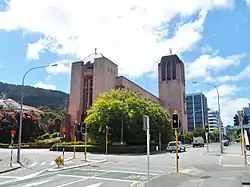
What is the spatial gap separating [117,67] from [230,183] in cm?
6928

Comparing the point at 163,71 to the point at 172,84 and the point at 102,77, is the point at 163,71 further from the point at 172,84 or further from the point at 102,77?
the point at 102,77

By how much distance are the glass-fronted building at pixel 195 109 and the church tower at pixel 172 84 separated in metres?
43.9

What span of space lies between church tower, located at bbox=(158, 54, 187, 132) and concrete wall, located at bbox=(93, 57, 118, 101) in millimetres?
39051

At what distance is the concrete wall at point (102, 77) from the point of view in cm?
7394

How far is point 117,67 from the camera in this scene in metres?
81.6

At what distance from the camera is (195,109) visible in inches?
6147

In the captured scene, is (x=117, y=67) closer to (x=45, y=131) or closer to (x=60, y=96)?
(x=45, y=131)

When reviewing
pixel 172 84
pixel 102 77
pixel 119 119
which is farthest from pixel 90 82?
pixel 172 84

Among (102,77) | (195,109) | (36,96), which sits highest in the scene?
(36,96)

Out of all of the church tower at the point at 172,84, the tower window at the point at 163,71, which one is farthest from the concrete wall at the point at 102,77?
the tower window at the point at 163,71

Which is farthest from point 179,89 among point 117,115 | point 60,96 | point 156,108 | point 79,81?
point 60,96

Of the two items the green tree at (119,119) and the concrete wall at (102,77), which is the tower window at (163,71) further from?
the green tree at (119,119)

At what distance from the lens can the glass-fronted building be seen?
15612 cm

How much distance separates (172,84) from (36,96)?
262ft
